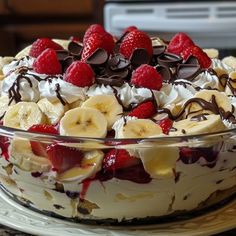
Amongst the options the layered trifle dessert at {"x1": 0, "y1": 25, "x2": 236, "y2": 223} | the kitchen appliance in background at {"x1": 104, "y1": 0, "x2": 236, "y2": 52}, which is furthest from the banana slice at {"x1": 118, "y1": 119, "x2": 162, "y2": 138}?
the kitchen appliance in background at {"x1": 104, "y1": 0, "x2": 236, "y2": 52}

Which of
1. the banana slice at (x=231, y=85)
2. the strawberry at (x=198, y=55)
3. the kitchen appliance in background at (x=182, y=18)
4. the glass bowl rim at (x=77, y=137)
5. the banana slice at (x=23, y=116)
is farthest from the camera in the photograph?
the kitchen appliance in background at (x=182, y=18)

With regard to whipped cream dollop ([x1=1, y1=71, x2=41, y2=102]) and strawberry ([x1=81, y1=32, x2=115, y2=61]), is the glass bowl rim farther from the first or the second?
strawberry ([x1=81, y1=32, x2=115, y2=61])

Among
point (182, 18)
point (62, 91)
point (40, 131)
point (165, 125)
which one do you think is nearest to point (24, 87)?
point (62, 91)

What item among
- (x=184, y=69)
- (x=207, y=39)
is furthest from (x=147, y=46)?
(x=207, y=39)

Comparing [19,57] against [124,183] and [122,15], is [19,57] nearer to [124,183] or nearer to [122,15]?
[124,183]

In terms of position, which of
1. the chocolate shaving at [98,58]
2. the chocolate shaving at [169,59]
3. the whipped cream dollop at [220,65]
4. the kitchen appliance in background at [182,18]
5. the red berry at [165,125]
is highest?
the red berry at [165,125]

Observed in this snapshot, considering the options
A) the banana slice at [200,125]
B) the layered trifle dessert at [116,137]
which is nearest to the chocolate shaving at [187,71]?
the layered trifle dessert at [116,137]

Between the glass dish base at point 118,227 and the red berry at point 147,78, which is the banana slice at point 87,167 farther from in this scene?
the red berry at point 147,78
